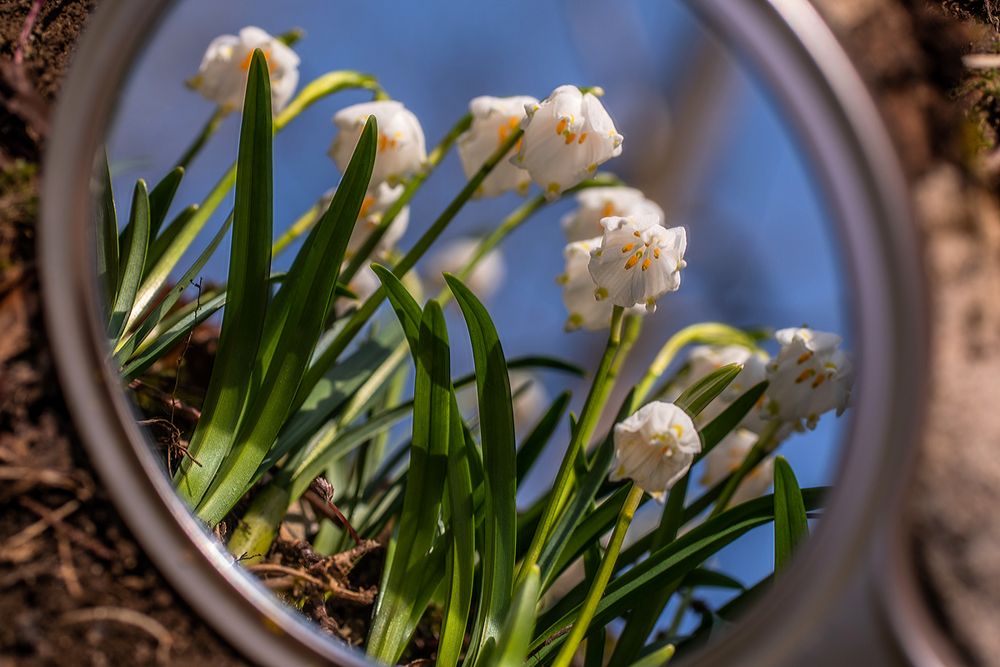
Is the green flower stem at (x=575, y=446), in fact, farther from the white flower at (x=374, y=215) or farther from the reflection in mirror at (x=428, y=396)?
the white flower at (x=374, y=215)

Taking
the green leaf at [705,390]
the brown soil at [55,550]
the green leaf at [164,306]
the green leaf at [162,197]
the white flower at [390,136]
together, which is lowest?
the brown soil at [55,550]

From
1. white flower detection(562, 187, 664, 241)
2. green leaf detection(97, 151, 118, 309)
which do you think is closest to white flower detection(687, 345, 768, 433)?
white flower detection(562, 187, 664, 241)

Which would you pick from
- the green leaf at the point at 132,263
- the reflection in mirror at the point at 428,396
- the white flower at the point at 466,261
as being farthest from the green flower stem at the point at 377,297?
the white flower at the point at 466,261

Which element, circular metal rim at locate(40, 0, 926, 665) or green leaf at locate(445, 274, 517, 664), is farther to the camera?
green leaf at locate(445, 274, 517, 664)

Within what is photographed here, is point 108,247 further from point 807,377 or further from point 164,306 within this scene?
point 807,377

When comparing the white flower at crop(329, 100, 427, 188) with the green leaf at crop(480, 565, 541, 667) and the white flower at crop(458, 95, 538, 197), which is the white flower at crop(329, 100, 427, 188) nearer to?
the white flower at crop(458, 95, 538, 197)

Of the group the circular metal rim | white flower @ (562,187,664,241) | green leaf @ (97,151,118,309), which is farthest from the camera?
white flower @ (562,187,664,241)
